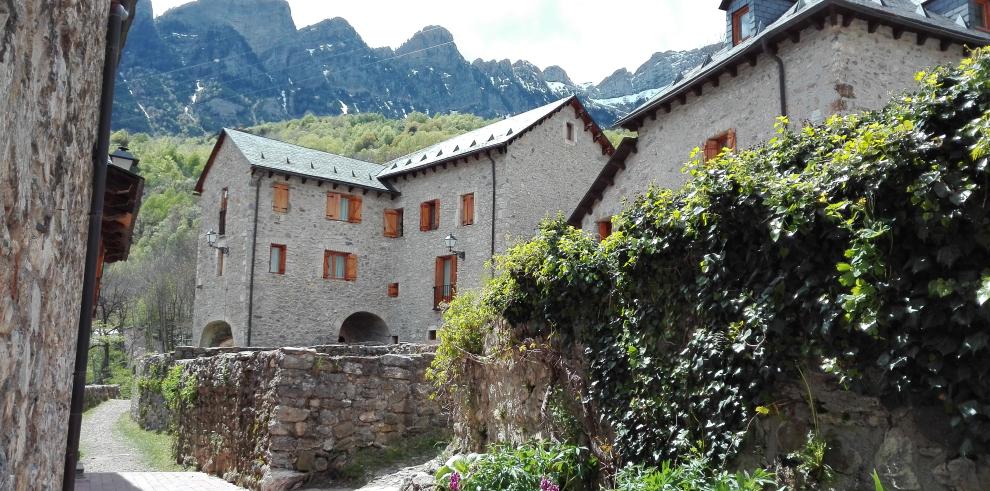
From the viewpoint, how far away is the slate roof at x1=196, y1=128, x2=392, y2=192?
22828mm

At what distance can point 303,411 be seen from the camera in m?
9.30

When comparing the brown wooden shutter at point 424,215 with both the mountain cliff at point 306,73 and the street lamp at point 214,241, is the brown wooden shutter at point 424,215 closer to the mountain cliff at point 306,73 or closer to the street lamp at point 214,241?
the street lamp at point 214,241

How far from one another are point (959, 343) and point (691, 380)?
181cm

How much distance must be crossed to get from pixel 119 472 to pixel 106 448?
13.3 ft

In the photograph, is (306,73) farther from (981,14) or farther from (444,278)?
(981,14)

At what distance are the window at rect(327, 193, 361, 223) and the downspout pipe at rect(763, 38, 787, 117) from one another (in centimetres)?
1529

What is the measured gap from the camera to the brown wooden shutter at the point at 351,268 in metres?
23.7

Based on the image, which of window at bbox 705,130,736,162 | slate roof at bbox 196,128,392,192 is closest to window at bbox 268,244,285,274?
slate roof at bbox 196,128,392,192

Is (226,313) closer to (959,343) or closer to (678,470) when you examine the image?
(678,470)

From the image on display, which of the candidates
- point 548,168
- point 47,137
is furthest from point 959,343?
point 548,168

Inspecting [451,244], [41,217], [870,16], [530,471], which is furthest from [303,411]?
[451,244]

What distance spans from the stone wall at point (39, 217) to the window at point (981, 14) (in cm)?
1365

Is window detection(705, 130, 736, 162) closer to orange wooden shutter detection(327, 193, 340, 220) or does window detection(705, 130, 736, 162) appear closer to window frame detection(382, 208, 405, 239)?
window frame detection(382, 208, 405, 239)

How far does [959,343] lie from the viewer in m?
3.53
